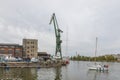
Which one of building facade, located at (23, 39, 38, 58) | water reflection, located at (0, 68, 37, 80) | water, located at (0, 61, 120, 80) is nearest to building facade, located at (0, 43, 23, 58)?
building facade, located at (23, 39, 38, 58)

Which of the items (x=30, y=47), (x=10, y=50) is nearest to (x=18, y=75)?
(x=10, y=50)

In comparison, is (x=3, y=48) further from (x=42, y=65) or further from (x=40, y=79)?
(x=40, y=79)

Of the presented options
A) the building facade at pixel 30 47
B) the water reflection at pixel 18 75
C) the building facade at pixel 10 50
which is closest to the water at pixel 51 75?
the water reflection at pixel 18 75

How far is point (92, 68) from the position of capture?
94250 mm

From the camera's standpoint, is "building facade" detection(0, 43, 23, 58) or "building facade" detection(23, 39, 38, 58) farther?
"building facade" detection(23, 39, 38, 58)

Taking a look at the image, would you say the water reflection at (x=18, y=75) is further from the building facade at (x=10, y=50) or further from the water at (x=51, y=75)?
the building facade at (x=10, y=50)

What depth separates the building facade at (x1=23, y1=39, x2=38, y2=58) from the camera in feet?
455

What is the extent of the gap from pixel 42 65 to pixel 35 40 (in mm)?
42617

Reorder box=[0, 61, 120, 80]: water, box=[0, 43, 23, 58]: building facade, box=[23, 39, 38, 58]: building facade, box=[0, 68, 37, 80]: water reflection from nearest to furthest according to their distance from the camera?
box=[0, 68, 37, 80]: water reflection
box=[0, 61, 120, 80]: water
box=[0, 43, 23, 58]: building facade
box=[23, 39, 38, 58]: building facade

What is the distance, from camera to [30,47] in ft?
457

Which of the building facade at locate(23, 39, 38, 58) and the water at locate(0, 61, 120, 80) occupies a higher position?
the building facade at locate(23, 39, 38, 58)

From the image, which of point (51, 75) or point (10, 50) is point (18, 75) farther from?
point (10, 50)

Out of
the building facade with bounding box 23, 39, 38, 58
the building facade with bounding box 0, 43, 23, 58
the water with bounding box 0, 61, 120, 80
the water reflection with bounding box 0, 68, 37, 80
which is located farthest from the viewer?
the building facade with bounding box 23, 39, 38, 58

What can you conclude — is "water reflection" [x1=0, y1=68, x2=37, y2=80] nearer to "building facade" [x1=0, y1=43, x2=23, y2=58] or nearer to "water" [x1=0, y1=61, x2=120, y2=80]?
"water" [x1=0, y1=61, x2=120, y2=80]
